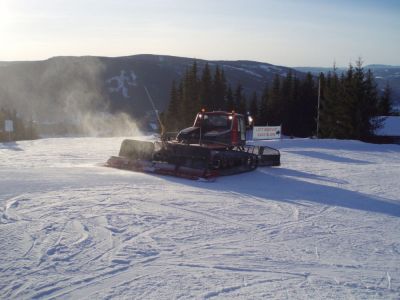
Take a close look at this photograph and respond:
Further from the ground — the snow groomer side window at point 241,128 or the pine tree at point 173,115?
the pine tree at point 173,115

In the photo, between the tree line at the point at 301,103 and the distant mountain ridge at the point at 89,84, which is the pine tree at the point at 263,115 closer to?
the tree line at the point at 301,103

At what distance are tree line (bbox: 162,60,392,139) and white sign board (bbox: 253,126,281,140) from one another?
22.1ft

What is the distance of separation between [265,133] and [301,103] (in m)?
28.3

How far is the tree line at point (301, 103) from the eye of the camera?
1575 inches

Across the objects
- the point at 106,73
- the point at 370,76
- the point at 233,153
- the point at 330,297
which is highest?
the point at 106,73

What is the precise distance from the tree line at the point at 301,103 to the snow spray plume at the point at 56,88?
70.8m

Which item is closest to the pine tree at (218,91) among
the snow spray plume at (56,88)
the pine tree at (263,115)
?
the pine tree at (263,115)

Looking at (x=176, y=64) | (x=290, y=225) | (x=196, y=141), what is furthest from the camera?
(x=176, y=64)

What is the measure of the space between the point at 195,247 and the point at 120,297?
1923mm

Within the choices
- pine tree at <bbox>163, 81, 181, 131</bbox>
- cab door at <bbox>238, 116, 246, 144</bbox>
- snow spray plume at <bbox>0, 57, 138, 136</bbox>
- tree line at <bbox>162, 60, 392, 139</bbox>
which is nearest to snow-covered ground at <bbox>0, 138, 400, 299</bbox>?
cab door at <bbox>238, 116, 246, 144</bbox>

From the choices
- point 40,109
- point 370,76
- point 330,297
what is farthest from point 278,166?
point 40,109

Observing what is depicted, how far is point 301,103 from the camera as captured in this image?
2170 inches

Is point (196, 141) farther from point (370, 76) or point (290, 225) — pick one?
point (370, 76)

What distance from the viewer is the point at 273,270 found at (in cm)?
566
